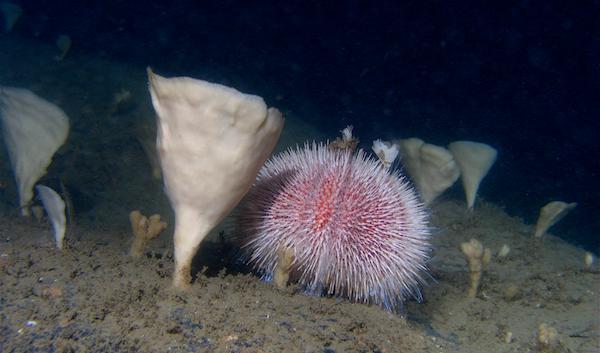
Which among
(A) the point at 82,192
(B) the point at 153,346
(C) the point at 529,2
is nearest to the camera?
(B) the point at 153,346

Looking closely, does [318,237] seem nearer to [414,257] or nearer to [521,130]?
[414,257]

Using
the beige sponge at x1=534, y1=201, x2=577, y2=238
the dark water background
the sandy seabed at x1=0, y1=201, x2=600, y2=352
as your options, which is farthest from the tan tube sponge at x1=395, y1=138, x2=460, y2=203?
the dark water background

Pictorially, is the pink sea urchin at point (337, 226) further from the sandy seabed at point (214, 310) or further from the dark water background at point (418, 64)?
the dark water background at point (418, 64)

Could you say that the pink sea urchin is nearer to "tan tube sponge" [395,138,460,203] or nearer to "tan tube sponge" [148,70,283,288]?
"tan tube sponge" [148,70,283,288]

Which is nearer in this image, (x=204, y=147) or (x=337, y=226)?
(x=204, y=147)

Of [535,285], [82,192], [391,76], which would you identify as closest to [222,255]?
[82,192]

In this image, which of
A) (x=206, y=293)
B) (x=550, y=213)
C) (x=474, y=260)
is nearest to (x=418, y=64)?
(x=550, y=213)

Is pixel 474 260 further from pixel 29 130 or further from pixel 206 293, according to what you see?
pixel 29 130

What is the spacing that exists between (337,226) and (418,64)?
710 cm

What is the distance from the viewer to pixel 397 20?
29.0 feet

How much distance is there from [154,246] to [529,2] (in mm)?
7842

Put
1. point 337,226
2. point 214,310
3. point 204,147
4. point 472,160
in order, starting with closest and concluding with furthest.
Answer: point 214,310 < point 204,147 < point 337,226 < point 472,160

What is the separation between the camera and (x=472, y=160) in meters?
5.91

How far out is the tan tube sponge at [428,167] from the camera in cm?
541
